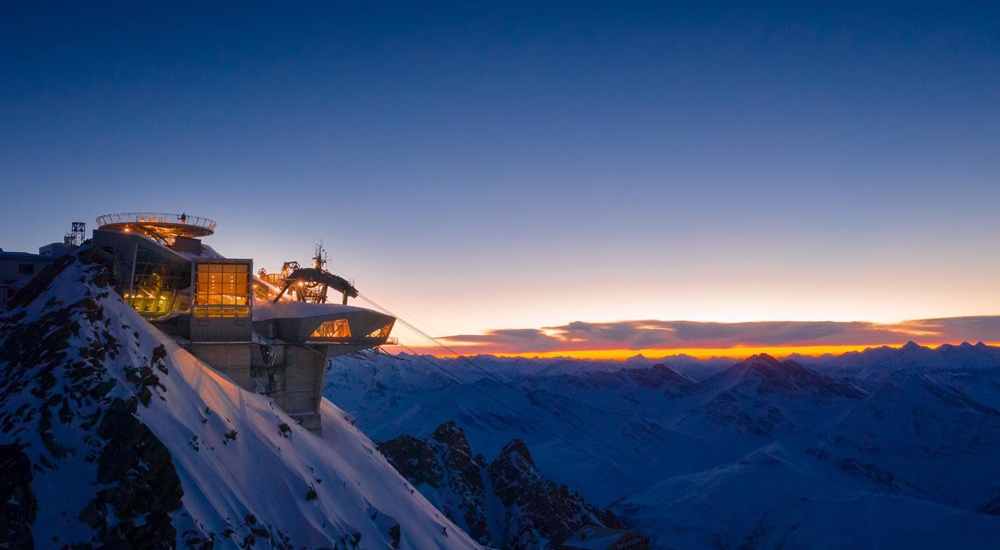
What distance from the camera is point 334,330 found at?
59.6 m

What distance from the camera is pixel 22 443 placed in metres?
31.0

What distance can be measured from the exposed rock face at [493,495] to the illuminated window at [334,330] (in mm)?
106899

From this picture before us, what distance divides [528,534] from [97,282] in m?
136

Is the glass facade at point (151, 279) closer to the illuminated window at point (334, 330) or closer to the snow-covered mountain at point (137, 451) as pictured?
the snow-covered mountain at point (137, 451)

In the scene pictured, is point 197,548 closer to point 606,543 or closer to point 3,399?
point 3,399

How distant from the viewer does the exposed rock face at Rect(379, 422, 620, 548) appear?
157625 millimetres

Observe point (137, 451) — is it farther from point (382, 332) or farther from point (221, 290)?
point (382, 332)

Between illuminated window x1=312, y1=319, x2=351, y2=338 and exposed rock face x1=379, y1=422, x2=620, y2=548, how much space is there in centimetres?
10690

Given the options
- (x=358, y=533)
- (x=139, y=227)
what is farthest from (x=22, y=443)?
(x=139, y=227)

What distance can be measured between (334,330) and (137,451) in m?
27.2

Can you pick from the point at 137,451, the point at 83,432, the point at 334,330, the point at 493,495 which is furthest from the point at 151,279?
the point at 493,495

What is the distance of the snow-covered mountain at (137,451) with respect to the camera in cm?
2991

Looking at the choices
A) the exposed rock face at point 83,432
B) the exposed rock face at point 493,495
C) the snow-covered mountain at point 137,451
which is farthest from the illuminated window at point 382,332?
the exposed rock face at point 493,495

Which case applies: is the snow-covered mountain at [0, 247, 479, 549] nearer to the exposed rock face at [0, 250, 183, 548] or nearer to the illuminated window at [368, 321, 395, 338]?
the exposed rock face at [0, 250, 183, 548]
